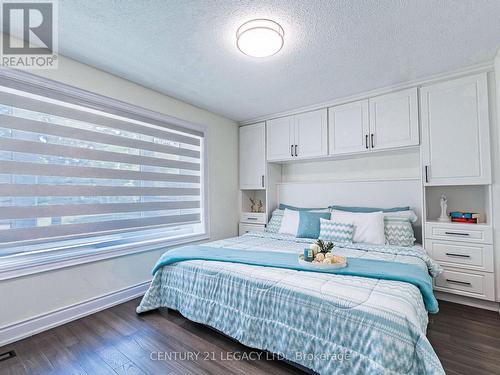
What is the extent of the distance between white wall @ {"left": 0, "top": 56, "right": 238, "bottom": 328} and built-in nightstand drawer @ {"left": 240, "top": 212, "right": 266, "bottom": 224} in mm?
174

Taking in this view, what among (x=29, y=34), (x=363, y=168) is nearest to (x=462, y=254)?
(x=363, y=168)

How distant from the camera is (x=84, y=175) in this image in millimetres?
2408

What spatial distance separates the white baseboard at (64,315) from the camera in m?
1.95

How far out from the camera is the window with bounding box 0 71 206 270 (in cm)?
203

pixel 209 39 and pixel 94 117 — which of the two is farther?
pixel 94 117

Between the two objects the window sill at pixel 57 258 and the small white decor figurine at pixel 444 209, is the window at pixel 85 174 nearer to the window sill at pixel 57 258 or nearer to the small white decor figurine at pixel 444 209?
the window sill at pixel 57 258

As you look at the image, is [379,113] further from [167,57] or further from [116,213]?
[116,213]

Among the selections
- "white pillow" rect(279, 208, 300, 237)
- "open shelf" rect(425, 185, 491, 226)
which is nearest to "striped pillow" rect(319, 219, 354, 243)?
"white pillow" rect(279, 208, 300, 237)

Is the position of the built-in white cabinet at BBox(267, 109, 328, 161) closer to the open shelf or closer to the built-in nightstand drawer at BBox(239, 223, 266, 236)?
the built-in nightstand drawer at BBox(239, 223, 266, 236)

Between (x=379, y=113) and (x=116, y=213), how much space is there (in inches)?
130

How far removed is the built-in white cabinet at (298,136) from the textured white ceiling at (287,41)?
0.54 m

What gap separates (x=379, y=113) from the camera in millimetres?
2986

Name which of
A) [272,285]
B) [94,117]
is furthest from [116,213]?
[272,285]

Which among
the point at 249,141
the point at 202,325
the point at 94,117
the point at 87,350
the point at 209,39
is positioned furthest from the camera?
the point at 249,141
